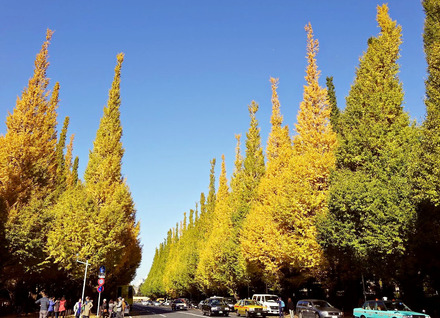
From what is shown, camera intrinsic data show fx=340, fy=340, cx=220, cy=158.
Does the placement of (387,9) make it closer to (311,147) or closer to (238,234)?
(311,147)

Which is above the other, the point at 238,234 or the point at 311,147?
the point at 311,147

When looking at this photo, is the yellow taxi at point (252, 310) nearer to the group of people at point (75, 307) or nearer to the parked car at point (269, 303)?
the parked car at point (269, 303)

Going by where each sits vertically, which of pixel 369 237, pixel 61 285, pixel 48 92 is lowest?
pixel 61 285

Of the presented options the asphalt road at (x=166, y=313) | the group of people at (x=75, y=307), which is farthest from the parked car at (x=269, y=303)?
the group of people at (x=75, y=307)

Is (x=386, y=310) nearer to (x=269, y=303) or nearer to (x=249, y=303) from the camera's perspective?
(x=249, y=303)

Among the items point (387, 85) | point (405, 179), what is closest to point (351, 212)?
point (405, 179)

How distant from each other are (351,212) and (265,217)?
1178 cm

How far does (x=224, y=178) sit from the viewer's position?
55375 millimetres

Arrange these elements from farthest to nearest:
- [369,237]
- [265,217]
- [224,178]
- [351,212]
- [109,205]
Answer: [224,178] → [265,217] → [109,205] → [351,212] → [369,237]

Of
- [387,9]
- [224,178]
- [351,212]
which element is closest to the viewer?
[351,212]

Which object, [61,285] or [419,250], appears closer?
[419,250]

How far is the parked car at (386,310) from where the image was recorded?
15367mm

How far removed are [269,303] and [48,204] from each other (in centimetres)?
2035

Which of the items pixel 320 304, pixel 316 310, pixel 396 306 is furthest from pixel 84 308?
pixel 396 306
